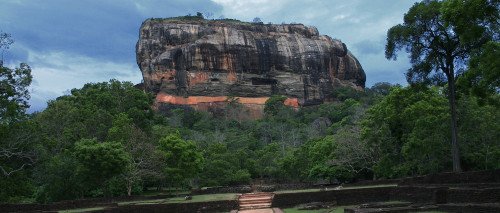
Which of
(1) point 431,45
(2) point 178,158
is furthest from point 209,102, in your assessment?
(1) point 431,45

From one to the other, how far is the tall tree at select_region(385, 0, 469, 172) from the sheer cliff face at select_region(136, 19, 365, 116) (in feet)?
258

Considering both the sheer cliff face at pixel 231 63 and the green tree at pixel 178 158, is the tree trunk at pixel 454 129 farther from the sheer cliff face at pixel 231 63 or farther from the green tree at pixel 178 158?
the sheer cliff face at pixel 231 63

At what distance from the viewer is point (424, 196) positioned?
703 inches

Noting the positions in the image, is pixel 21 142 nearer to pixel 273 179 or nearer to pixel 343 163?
pixel 343 163

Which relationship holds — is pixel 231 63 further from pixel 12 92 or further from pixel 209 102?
pixel 12 92

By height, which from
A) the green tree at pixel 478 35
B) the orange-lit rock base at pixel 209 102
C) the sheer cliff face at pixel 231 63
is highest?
the sheer cliff face at pixel 231 63

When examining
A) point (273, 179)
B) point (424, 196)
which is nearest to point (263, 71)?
point (273, 179)

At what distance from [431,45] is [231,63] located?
81.5 meters

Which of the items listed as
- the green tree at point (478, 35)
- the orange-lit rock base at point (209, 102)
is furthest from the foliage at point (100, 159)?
the orange-lit rock base at point (209, 102)

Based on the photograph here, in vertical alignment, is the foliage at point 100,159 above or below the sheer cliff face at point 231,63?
below

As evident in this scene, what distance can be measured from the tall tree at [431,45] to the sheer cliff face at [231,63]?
78.7m

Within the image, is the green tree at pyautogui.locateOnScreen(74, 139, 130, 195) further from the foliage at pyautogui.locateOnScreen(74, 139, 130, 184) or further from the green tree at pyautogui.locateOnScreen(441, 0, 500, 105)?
the green tree at pyautogui.locateOnScreen(441, 0, 500, 105)

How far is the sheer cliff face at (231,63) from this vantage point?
101 metres

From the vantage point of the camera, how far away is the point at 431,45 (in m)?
22.7
